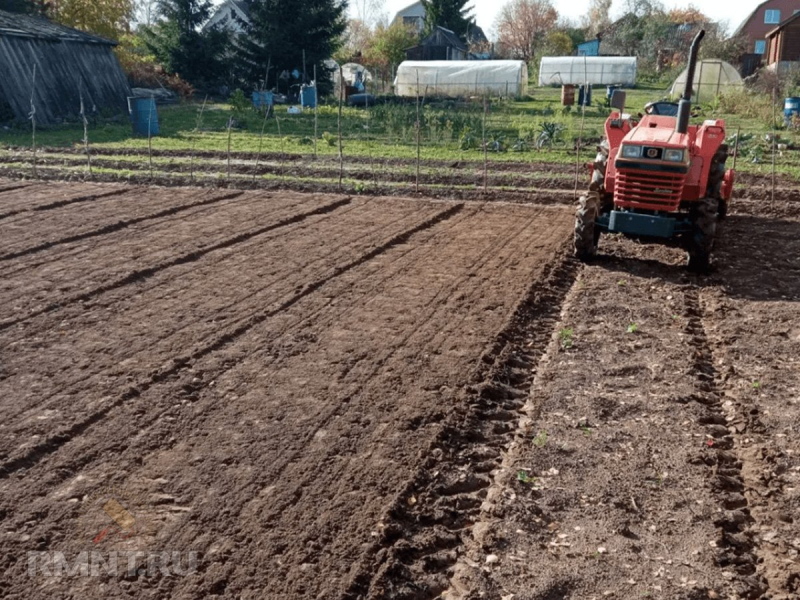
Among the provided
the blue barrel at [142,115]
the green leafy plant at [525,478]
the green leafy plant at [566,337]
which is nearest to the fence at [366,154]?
the blue barrel at [142,115]

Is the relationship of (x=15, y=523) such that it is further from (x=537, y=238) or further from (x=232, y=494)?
(x=537, y=238)

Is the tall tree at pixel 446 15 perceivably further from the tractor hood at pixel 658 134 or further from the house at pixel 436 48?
the tractor hood at pixel 658 134

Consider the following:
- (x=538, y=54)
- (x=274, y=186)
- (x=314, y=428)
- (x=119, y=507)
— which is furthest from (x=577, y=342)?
(x=538, y=54)

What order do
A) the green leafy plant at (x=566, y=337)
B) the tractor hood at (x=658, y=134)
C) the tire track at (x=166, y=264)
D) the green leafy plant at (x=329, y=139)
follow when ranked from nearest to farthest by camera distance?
1. the green leafy plant at (x=566, y=337)
2. the tire track at (x=166, y=264)
3. the tractor hood at (x=658, y=134)
4. the green leafy plant at (x=329, y=139)

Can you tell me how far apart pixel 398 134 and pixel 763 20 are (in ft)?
163

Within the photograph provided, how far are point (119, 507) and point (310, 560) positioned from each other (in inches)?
46.0

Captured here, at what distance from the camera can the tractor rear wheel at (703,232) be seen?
828 centimetres

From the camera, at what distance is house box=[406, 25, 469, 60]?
49344 millimetres

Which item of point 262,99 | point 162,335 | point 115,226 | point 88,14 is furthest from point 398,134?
point 88,14

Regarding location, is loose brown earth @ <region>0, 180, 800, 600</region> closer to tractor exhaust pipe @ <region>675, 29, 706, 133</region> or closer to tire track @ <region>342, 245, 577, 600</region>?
tire track @ <region>342, 245, 577, 600</region>

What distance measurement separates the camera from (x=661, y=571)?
3.79m

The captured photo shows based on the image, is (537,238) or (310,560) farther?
(537,238)

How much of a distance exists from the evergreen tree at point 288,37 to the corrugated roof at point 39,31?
269 inches

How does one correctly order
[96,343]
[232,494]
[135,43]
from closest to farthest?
1. [232,494]
2. [96,343]
3. [135,43]
